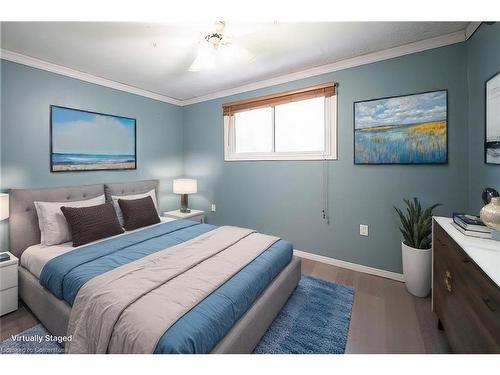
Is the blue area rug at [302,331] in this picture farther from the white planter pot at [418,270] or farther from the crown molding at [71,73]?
the crown molding at [71,73]

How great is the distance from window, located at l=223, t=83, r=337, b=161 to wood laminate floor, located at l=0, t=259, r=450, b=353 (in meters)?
1.55

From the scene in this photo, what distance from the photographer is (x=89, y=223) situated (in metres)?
2.21

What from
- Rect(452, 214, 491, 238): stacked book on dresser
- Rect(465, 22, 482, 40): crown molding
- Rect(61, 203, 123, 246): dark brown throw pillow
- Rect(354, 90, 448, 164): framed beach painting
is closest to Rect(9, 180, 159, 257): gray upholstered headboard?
Rect(61, 203, 123, 246): dark brown throw pillow

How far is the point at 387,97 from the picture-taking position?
8.00 feet

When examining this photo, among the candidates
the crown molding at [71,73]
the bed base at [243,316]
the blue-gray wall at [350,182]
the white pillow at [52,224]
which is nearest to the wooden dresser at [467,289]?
the blue-gray wall at [350,182]

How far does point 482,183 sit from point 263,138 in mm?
2412

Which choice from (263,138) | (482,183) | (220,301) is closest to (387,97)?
(482,183)

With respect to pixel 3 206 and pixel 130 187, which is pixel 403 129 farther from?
pixel 3 206

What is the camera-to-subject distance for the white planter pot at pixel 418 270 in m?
2.10

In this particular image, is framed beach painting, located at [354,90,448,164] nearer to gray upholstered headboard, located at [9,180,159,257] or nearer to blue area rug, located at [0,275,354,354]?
blue area rug, located at [0,275,354,354]

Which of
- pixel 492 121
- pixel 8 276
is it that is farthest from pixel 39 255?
pixel 492 121

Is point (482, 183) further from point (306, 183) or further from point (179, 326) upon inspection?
point (179, 326)

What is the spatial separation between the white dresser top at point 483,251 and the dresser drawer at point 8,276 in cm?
318

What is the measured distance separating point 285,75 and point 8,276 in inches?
141
